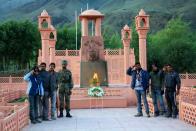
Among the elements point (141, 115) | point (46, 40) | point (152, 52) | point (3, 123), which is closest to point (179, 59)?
point (152, 52)

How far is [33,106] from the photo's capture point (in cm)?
1166

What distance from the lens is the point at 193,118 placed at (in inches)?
418

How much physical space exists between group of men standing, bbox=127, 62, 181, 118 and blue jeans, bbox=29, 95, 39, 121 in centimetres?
295

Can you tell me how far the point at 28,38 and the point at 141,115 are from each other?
33967 mm

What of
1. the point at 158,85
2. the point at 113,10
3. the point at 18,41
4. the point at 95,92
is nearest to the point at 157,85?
the point at 158,85

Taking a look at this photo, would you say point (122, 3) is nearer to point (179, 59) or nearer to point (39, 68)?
point (179, 59)

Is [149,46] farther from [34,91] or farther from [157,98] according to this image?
[34,91]

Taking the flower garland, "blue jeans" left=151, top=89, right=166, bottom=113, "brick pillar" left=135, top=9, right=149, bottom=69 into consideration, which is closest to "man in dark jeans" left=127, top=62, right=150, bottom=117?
"blue jeans" left=151, top=89, right=166, bottom=113

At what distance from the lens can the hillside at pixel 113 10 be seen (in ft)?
381

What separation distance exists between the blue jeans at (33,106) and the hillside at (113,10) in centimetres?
9830

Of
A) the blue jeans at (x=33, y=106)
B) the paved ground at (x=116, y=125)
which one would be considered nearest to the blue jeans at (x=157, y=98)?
the paved ground at (x=116, y=125)

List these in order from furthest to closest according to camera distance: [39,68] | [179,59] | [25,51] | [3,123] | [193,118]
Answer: [25,51], [179,59], [39,68], [193,118], [3,123]

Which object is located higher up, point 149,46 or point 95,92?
point 149,46

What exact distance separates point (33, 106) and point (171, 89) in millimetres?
3896
